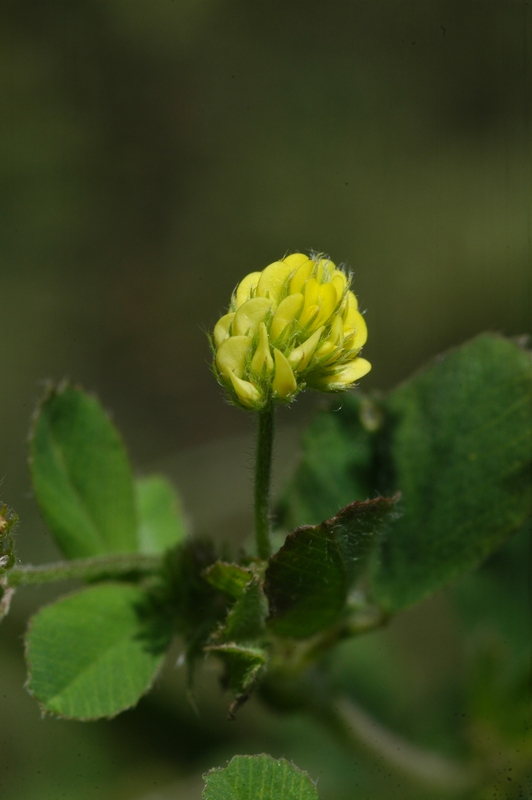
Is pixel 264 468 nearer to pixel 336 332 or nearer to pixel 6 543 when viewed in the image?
pixel 336 332

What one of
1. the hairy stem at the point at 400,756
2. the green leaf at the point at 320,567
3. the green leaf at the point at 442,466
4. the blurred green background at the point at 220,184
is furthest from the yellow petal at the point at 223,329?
the blurred green background at the point at 220,184

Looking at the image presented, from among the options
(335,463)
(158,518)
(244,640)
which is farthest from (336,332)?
(158,518)

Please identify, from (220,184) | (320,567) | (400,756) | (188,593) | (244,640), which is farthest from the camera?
(220,184)

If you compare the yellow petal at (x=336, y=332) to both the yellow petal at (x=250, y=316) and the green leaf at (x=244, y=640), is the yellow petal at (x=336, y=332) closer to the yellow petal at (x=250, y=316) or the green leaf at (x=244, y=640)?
the yellow petal at (x=250, y=316)

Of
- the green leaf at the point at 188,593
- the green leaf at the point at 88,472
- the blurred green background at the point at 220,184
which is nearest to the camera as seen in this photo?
the green leaf at the point at 188,593

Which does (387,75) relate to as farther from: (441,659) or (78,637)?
(78,637)

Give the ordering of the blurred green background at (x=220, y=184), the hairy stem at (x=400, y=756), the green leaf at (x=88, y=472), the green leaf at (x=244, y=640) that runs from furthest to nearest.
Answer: the blurred green background at (x=220, y=184), the hairy stem at (x=400, y=756), the green leaf at (x=88, y=472), the green leaf at (x=244, y=640)

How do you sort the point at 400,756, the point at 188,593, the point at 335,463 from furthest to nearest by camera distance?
1. the point at 400,756
2. the point at 335,463
3. the point at 188,593

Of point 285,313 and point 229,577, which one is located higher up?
point 285,313
